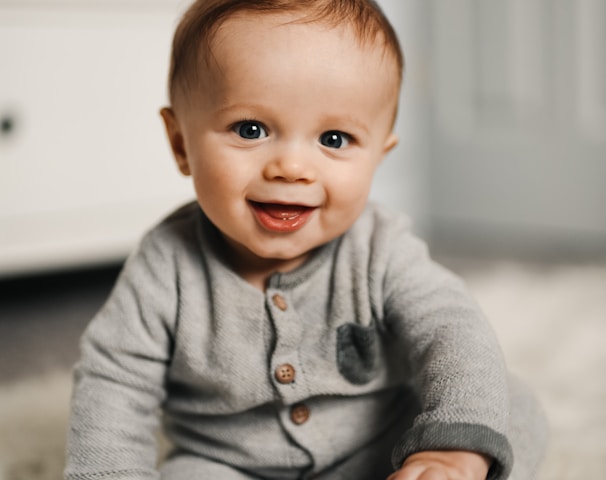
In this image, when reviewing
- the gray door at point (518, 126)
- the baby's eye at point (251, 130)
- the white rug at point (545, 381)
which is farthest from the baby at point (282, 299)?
the gray door at point (518, 126)

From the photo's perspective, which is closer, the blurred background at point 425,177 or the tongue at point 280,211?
the tongue at point 280,211

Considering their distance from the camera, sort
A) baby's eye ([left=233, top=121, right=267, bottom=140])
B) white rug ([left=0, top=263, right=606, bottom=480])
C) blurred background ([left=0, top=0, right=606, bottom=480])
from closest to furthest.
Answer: baby's eye ([left=233, top=121, right=267, bottom=140]) → white rug ([left=0, top=263, right=606, bottom=480]) → blurred background ([left=0, top=0, right=606, bottom=480])

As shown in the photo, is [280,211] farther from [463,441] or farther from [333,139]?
[463,441]

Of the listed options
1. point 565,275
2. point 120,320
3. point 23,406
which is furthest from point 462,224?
point 120,320

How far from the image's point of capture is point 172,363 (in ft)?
2.24

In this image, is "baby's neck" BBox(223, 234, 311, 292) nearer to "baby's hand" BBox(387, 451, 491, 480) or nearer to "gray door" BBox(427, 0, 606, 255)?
"baby's hand" BBox(387, 451, 491, 480)

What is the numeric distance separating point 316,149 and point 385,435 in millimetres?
251

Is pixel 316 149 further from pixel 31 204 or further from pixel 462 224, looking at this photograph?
pixel 462 224

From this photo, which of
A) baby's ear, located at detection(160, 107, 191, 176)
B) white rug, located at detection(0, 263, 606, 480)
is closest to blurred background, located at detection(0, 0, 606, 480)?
white rug, located at detection(0, 263, 606, 480)

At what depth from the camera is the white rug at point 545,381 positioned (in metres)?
0.77

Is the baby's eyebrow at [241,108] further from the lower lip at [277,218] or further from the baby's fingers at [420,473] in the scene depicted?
the baby's fingers at [420,473]

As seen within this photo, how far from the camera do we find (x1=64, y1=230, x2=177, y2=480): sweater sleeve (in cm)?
63

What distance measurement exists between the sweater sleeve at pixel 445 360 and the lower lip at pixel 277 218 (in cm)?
9

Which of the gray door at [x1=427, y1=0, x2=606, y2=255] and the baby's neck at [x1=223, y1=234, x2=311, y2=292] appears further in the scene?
the gray door at [x1=427, y1=0, x2=606, y2=255]
